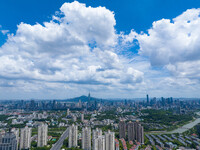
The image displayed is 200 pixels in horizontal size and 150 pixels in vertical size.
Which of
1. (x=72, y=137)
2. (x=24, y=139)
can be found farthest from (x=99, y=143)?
(x=24, y=139)

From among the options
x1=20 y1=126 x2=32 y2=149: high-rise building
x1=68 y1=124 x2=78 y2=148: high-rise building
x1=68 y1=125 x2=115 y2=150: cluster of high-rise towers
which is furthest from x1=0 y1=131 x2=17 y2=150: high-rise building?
x1=68 y1=125 x2=115 y2=150: cluster of high-rise towers

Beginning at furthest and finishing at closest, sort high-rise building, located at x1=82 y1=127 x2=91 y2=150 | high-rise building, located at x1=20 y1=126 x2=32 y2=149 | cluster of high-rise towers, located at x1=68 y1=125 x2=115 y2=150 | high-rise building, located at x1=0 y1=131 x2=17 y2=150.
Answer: high-rise building, located at x1=20 y1=126 x2=32 y2=149, high-rise building, located at x1=82 y1=127 x2=91 y2=150, cluster of high-rise towers, located at x1=68 y1=125 x2=115 y2=150, high-rise building, located at x1=0 y1=131 x2=17 y2=150

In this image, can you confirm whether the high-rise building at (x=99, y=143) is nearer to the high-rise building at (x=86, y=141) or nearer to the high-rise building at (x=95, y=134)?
the high-rise building at (x=95, y=134)

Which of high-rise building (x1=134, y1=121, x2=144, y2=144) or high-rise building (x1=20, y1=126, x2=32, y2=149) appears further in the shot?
high-rise building (x1=134, y1=121, x2=144, y2=144)

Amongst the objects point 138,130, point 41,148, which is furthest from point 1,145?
point 138,130

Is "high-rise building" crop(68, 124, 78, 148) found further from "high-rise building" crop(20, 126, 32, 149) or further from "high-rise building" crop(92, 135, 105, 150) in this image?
"high-rise building" crop(20, 126, 32, 149)

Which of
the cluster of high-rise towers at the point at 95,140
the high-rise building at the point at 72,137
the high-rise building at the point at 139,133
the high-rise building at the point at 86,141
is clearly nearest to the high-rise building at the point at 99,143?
the cluster of high-rise towers at the point at 95,140

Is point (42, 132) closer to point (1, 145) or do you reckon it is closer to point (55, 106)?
point (1, 145)

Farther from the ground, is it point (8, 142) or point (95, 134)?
point (95, 134)

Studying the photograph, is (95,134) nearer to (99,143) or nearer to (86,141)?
(86,141)
